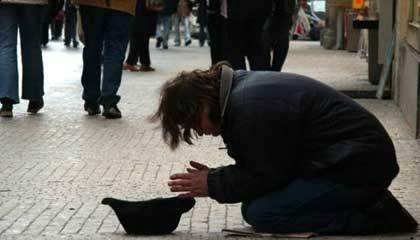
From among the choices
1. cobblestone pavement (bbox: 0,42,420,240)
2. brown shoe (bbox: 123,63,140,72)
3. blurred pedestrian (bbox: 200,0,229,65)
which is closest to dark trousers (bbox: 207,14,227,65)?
blurred pedestrian (bbox: 200,0,229,65)

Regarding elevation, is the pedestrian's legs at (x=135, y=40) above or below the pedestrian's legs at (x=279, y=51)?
below

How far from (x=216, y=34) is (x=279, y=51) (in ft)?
2.31

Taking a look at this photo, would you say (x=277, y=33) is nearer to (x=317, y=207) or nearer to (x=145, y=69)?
(x=317, y=207)

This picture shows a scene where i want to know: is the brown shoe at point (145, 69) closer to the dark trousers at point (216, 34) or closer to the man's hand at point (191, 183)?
the dark trousers at point (216, 34)

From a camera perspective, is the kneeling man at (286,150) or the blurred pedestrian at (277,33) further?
the blurred pedestrian at (277,33)

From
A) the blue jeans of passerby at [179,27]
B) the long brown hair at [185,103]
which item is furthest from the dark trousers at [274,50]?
the blue jeans of passerby at [179,27]

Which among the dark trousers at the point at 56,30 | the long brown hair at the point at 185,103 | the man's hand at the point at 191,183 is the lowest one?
the dark trousers at the point at 56,30

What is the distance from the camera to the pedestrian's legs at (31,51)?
1026 centimetres

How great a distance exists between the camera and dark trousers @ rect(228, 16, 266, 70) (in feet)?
33.5

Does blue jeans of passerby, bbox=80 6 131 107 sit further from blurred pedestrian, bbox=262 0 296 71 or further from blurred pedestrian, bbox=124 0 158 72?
blurred pedestrian, bbox=124 0 158 72

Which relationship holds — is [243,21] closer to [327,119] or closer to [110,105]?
[110,105]

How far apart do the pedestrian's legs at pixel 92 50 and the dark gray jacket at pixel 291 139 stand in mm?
5074

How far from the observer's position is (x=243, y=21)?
1022 centimetres

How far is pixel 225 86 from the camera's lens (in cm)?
504
